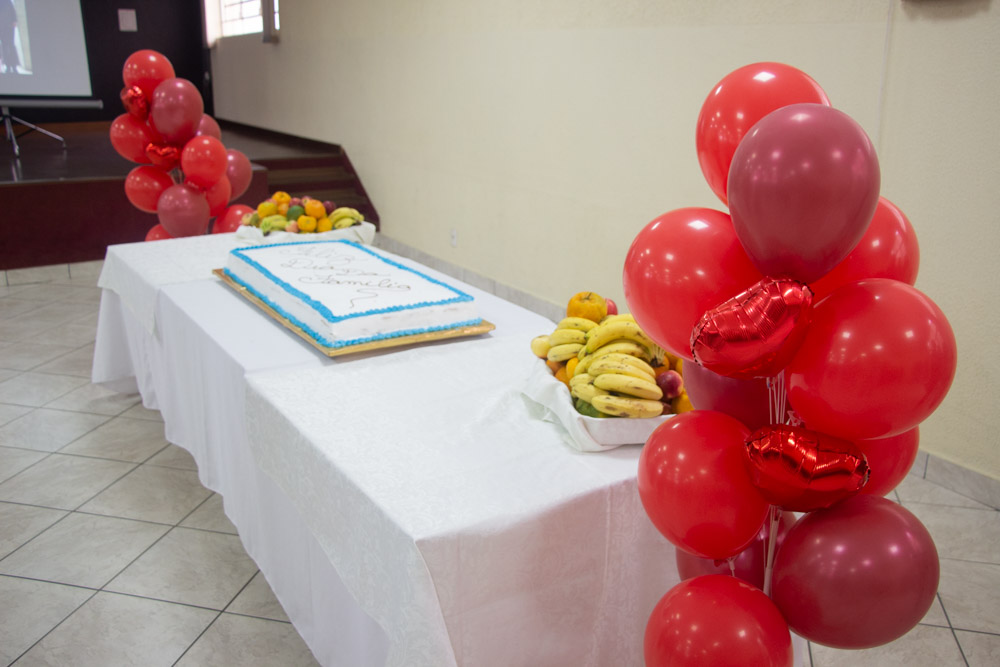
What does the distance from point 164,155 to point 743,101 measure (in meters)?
2.89

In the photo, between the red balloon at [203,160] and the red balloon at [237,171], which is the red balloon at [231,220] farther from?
the red balloon at [203,160]

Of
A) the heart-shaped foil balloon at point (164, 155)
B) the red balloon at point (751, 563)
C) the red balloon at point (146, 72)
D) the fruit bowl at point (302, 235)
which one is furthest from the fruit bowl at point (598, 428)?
the red balloon at point (146, 72)

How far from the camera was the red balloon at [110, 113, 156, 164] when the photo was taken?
3357 millimetres

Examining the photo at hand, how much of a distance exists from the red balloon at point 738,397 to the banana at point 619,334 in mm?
269

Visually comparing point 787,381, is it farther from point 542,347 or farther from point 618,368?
point 542,347

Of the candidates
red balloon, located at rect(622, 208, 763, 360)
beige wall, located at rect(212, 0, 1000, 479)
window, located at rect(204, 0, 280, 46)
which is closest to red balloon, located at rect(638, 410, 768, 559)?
red balloon, located at rect(622, 208, 763, 360)

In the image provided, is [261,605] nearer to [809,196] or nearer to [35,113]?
[809,196]

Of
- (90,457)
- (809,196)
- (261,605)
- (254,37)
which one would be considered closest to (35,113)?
(254,37)

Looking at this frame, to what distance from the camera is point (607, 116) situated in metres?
3.90

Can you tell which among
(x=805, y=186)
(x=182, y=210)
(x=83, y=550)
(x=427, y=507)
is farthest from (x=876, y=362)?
(x=182, y=210)

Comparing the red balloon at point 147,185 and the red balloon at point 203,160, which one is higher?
the red balloon at point 203,160

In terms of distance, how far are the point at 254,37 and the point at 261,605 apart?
24.5 ft

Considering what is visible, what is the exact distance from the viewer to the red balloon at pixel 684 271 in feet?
3.47

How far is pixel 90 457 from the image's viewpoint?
2.81m
